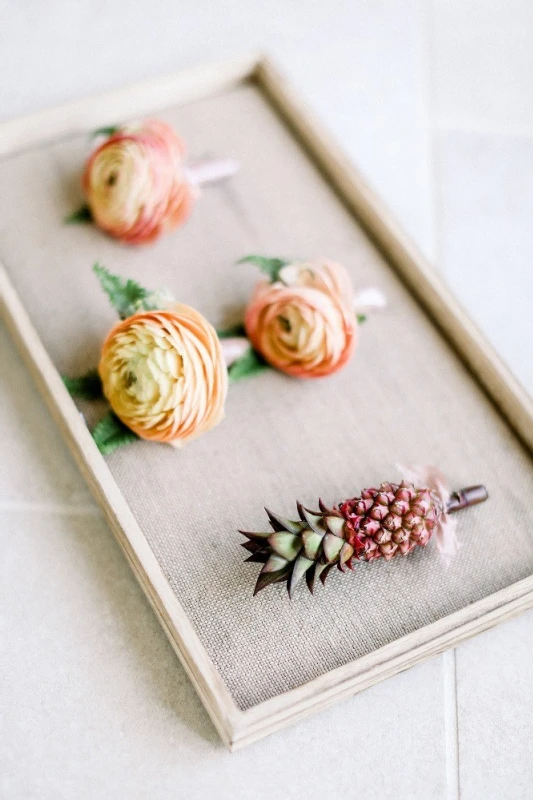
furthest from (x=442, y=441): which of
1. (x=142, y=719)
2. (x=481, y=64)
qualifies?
(x=481, y=64)

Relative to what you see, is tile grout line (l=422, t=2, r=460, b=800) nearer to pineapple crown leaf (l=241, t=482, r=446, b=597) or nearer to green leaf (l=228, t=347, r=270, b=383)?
pineapple crown leaf (l=241, t=482, r=446, b=597)

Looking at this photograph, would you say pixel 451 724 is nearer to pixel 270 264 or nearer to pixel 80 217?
pixel 270 264

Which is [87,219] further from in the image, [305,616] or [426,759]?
[426,759]

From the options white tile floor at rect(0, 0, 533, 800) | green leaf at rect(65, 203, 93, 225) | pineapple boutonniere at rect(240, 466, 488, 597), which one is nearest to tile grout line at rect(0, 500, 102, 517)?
white tile floor at rect(0, 0, 533, 800)

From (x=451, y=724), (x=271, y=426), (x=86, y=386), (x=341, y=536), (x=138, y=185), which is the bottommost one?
(x=451, y=724)

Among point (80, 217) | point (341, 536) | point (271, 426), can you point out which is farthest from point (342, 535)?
point (80, 217)

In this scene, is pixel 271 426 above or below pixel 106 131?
below

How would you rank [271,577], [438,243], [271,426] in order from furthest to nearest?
[438,243]
[271,426]
[271,577]
